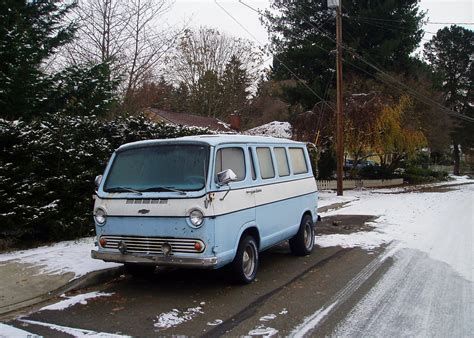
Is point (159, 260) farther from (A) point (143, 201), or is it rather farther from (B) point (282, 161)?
(B) point (282, 161)

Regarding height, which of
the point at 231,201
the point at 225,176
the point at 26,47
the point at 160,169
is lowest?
the point at 231,201

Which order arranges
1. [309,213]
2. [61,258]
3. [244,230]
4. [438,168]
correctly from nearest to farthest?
[244,230] → [61,258] → [309,213] → [438,168]

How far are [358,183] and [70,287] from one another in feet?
91.3

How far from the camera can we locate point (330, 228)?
506 inches

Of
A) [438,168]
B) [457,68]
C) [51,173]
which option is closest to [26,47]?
[51,173]

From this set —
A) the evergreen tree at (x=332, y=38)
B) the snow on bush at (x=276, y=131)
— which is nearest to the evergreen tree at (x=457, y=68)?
the evergreen tree at (x=332, y=38)

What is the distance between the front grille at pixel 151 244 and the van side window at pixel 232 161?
1040 mm

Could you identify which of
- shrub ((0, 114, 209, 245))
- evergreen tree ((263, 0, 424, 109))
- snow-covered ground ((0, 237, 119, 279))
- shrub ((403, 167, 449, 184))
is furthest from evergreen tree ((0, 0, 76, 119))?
shrub ((403, 167, 449, 184))

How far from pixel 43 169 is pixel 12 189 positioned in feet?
2.50

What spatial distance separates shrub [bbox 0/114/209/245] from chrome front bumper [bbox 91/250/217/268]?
2.85 metres

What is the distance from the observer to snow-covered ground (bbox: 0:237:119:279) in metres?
7.18

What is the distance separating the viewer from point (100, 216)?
6.45 meters

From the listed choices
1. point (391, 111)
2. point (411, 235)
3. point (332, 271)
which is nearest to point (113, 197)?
point (332, 271)

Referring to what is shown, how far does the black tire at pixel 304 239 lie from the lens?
8.86m
